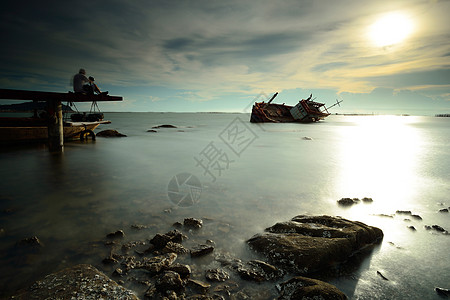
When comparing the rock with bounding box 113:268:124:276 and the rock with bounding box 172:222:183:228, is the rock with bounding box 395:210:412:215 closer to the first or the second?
the rock with bounding box 172:222:183:228

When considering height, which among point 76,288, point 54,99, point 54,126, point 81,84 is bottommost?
point 76,288

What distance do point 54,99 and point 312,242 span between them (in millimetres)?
16313

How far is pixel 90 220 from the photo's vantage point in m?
5.18

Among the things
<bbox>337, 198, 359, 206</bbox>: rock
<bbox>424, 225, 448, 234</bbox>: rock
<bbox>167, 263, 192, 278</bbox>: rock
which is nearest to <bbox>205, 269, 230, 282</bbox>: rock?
<bbox>167, 263, 192, 278</bbox>: rock

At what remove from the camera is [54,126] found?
46.8ft

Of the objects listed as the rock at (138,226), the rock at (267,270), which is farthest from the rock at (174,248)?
the rock at (267,270)

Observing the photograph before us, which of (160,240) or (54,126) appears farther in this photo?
(54,126)

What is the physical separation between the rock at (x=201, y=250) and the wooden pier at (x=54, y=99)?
40.0ft

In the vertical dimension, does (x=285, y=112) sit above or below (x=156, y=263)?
above

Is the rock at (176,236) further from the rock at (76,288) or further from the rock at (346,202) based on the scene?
the rock at (346,202)

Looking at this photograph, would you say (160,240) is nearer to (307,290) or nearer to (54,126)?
(307,290)

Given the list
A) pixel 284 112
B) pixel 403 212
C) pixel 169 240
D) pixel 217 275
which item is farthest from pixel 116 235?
pixel 284 112

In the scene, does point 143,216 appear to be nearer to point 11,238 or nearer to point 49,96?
point 11,238

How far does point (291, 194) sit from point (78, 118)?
21550 mm
